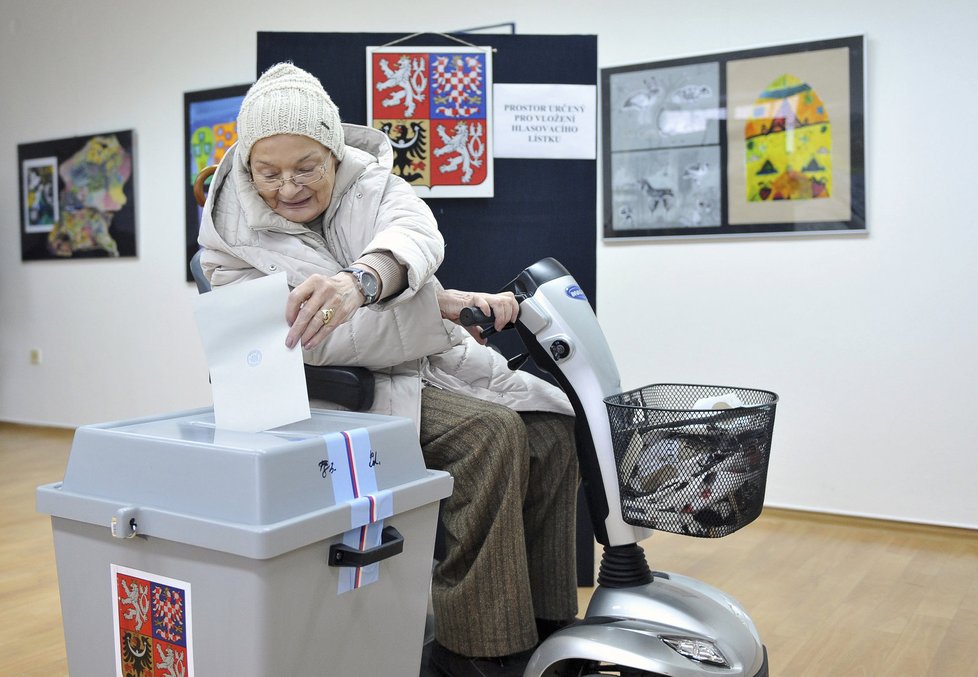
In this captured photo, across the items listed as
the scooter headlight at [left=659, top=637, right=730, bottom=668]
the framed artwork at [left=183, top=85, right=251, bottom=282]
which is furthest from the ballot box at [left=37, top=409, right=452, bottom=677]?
the framed artwork at [left=183, top=85, right=251, bottom=282]

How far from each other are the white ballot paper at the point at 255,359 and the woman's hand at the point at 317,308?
2 centimetres

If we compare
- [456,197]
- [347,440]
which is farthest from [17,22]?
[347,440]

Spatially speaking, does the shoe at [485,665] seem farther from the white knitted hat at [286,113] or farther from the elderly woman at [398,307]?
the white knitted hat at [286,113]

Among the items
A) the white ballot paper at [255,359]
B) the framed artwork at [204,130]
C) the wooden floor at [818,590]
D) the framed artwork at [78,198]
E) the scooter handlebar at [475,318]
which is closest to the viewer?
the white ballot paper at [255,359]

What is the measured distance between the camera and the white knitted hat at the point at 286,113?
4.75ft

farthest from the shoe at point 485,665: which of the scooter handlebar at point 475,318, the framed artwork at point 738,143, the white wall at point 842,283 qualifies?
the framed artwork at point 738,143

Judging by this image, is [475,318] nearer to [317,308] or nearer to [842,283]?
[317,308]

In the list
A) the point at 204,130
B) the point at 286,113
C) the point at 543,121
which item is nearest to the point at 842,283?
the point at 543,121

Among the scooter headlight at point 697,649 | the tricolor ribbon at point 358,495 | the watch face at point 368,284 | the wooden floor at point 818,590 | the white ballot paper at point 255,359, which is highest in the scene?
the watch face at point 368,284

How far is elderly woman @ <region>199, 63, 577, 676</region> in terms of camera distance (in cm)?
146

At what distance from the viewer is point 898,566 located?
262 centimetres

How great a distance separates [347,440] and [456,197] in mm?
1306

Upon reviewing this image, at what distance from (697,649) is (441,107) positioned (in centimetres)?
156

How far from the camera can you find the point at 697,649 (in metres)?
1.28
